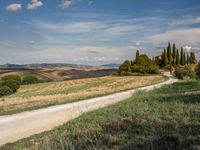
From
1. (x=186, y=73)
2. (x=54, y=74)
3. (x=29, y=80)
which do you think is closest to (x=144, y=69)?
(x=186, y=73)

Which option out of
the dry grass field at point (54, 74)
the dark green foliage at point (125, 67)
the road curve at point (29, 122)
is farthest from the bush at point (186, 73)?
the road curve at point (29, 122)

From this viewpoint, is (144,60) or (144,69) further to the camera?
(144,60)

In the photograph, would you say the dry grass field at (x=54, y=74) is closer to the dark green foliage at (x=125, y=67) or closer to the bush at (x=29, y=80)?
the bush at (x=29, y=80)

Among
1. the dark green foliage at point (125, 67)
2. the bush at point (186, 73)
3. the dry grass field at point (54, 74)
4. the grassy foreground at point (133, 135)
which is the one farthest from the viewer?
the dry grass field at point (54, 74)

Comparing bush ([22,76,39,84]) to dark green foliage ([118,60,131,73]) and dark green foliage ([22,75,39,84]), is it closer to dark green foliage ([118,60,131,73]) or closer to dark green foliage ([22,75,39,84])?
dark green foliage ([22,75,39,84])

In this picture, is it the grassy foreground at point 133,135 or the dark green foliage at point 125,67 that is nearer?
the grassy foreground at point 133,135

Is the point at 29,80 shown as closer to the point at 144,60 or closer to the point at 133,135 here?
the point at 144,60

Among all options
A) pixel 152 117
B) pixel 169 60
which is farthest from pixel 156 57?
pixel 152 117

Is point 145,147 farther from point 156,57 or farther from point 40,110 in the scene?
point 156,57

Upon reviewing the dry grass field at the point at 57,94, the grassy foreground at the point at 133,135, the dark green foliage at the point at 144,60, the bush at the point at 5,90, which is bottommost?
the bush at the point at 5,90

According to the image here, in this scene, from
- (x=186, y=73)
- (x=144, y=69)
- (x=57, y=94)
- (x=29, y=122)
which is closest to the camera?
(x=29, y=122)

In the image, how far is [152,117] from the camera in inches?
521

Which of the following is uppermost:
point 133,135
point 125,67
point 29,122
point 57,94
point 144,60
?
point 144,60

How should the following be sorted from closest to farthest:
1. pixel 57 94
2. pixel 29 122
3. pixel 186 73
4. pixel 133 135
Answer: pixel 133 135 → pixel 29 122 → pixel 57 94 → pixel 186 73
